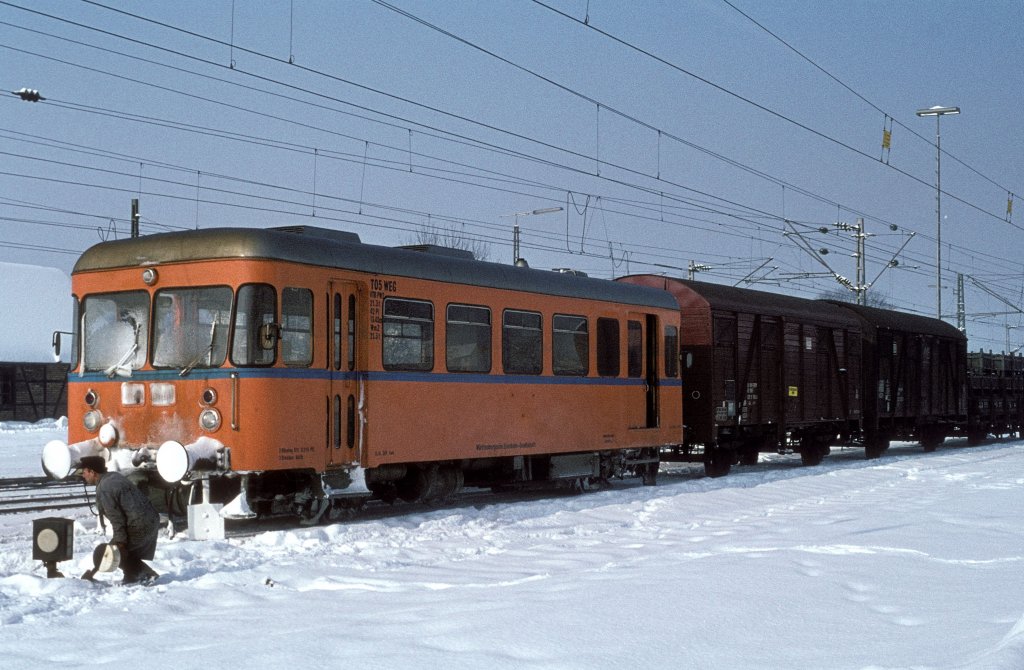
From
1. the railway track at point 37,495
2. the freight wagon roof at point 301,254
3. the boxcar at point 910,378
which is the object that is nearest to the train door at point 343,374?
the freight wagon roof at point 301,254

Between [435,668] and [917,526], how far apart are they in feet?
25.0

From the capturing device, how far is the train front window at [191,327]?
11.8m

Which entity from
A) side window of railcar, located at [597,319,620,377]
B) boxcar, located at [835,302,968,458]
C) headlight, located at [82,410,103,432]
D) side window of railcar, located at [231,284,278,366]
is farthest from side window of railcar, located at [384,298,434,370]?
boxcar, located at [835,302,968,458]

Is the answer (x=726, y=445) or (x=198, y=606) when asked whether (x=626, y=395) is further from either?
(x=198, y=606)

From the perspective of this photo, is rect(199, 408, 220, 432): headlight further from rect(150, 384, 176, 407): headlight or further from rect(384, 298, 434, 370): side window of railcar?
rect(384, 298, 434, 370): side window of railcar

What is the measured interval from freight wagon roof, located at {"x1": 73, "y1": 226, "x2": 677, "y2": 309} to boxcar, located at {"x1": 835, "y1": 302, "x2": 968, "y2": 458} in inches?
526

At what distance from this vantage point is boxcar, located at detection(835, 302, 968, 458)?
85.5 ft

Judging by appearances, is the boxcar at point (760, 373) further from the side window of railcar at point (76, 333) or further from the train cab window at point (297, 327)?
the side window of railcar at point (76, 333)

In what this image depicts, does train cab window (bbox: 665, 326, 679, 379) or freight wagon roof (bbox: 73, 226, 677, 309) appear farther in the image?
train cab window (bbox: 665, 326, 679, 379)

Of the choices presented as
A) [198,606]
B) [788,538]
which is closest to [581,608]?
[198,606]

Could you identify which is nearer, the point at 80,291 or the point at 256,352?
the point at 256,352

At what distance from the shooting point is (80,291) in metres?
13.0

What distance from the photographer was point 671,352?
60.6ft

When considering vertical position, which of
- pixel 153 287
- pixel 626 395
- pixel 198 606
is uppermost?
pixel 153 287
